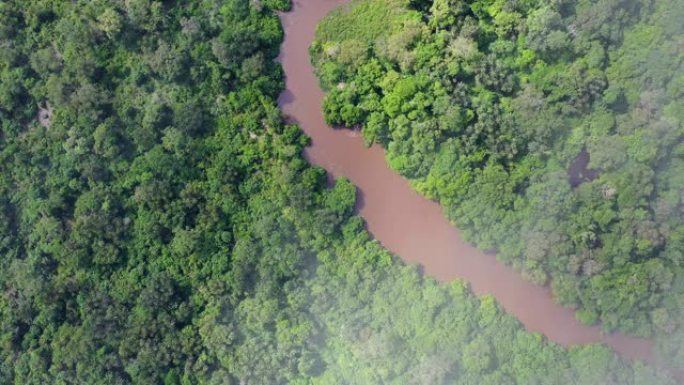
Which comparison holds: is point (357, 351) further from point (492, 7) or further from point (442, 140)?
point (492, 7)

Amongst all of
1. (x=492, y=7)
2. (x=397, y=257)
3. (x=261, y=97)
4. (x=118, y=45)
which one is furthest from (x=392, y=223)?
(x=118, y=45)

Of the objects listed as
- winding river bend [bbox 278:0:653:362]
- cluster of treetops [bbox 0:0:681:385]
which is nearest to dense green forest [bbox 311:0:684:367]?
cluster of treetops [bbox 0:0:681:385]

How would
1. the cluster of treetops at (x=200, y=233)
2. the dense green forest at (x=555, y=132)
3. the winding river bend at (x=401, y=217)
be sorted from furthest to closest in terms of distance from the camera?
the winding river bend at (x=401, y=217)
the cluster of treetops at (x=200, y=233)
the dense green forest at (x=555, y=132)

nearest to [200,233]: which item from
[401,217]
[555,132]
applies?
[401,217]

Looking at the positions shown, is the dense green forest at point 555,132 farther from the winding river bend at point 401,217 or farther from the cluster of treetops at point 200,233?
the winding river bend at point 401,217

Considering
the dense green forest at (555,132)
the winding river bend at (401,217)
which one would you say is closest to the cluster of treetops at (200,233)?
the dense green forest at (555,132)

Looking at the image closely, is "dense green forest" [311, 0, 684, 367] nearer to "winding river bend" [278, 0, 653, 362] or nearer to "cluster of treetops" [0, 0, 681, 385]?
"cluster of treetops" [0, 0, 681, 385]

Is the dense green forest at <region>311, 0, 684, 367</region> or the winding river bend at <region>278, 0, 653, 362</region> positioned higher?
the dense green forest at <region>311, 0, 684, 367</region>
